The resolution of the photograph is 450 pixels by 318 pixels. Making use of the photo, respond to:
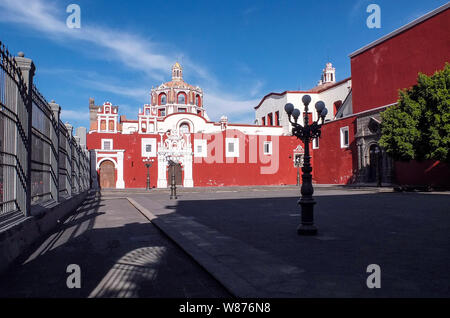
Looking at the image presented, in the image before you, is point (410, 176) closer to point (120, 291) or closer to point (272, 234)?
point (272, 234)

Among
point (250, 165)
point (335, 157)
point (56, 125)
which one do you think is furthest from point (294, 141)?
point (56, 125)

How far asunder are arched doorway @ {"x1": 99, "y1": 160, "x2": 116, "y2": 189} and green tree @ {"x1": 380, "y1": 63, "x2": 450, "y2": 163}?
2431 cm

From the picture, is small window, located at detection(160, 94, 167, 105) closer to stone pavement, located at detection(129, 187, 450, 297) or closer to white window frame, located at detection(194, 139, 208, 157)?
white window frame, located at detection(194, 139, 208, 157)

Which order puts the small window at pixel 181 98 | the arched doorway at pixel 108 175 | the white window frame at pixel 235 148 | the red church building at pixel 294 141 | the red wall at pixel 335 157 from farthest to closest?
the small window at pixel 181 98 < the white window frame at pixel 235 148 < the arched doorway at pixel 108 175 < the red wall at pixel 335 157 < the red church building at pixel 294 141

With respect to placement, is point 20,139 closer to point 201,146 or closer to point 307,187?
point 307,187

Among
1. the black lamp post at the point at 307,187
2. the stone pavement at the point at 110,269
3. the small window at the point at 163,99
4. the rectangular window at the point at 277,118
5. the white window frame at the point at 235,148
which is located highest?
the small window at the point at 163,99

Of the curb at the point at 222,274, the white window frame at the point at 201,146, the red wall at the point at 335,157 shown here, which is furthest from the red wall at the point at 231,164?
the curb at the point at 222,274

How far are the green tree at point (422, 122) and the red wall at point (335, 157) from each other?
1088 centimetres

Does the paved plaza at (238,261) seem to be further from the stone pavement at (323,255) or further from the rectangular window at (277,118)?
Answer: the rectangular window at (277,118)

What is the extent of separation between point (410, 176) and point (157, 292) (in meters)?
25.5

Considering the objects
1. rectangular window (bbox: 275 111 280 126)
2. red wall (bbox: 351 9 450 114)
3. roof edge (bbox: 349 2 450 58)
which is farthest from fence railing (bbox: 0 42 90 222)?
rectangular window (bbox: 275 111 280 126)

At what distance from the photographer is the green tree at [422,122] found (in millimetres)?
17578

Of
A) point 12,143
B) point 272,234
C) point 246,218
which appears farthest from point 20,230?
point 246,218

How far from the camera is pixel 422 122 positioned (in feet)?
62.3
